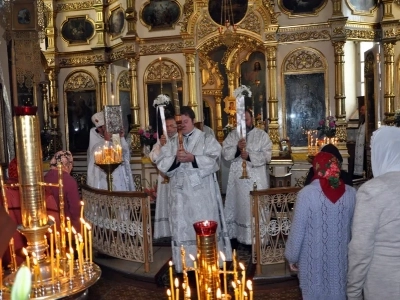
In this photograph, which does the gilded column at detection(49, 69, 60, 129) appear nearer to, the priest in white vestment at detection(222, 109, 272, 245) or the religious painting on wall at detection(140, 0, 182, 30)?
the religious painting on wall at detection(140, 0, 182, 30)

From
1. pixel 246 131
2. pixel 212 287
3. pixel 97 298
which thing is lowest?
pixel 97 298

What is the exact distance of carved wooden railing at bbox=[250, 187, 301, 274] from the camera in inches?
193

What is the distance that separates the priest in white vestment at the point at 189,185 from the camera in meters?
4.71

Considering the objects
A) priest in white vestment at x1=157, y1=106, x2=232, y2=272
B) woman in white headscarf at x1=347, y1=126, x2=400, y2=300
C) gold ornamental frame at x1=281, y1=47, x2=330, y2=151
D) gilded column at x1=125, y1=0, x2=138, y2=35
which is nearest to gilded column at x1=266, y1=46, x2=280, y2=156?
gold ornamental frame at x1=281, y1=47, x2=330, y2=151

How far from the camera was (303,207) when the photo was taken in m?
3.02

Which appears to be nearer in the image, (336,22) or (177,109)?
(177,109)

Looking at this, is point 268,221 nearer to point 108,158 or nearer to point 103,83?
point 108,158

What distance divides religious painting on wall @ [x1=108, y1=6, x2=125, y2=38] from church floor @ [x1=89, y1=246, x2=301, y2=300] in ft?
23.9

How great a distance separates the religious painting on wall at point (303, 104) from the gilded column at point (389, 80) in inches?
50.2

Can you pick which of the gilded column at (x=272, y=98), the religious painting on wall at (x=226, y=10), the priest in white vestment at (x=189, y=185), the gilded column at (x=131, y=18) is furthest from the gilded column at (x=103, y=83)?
the priest in white vestment at (x=189, y=185)

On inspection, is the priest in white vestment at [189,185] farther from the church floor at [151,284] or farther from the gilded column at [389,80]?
the gilded column at [389,80]

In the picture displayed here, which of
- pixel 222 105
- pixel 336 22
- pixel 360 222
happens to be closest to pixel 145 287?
pixel 360 222

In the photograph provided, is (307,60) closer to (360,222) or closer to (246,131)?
(246,131)

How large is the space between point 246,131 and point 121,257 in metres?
2.27
